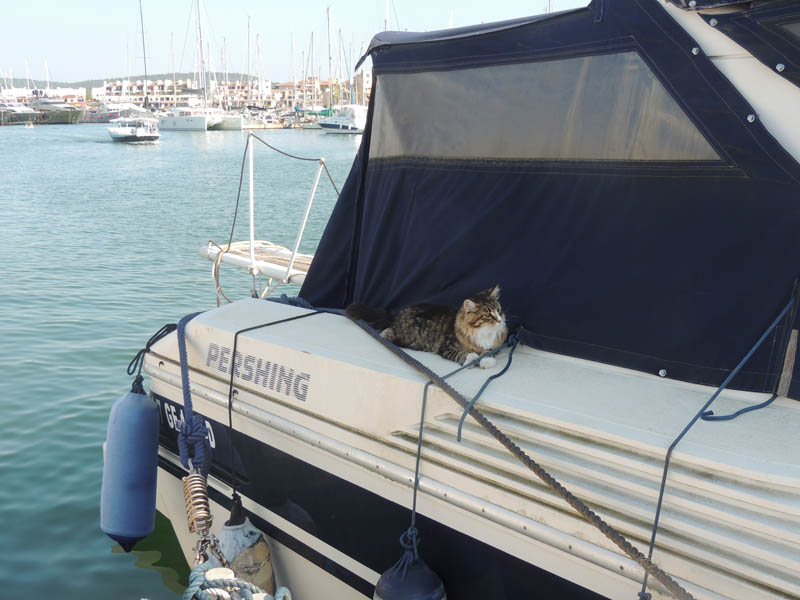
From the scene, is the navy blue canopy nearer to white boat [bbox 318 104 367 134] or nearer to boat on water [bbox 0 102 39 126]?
white boat [bbox 318 104 367 134]

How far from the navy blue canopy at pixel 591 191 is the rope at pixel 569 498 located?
0.77 meters

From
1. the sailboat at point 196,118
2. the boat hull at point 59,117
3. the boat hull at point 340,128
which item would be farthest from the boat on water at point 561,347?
the boat hull at point 59,117

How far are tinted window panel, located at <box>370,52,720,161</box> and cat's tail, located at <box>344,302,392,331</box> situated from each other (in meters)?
0.92

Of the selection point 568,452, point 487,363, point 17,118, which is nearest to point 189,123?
point 17,118

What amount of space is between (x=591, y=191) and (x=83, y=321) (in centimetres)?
854

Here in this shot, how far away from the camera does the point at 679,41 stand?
9.16ft

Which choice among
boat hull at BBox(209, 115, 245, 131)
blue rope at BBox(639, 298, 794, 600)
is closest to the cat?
blue rope at BBox(639, 298, 794, 600)

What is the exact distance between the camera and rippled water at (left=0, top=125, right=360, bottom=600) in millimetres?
4801

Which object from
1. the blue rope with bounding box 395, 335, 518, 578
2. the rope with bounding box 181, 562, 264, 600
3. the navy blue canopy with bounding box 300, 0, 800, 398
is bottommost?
the rope with bounding box 181, 562, 264, 600

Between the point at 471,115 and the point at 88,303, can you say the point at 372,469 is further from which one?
the point at 88,303

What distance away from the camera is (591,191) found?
3.16 meters

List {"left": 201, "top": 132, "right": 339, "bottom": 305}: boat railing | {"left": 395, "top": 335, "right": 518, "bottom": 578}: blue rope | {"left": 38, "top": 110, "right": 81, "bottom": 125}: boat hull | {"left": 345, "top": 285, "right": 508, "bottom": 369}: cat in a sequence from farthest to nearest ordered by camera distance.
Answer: {"left": 38, "top": 110, "right": 81, "bottom": 125}: boat hull
{"left": 201, "top": 132, "right": 339, "bottom": 305}: boat railing
{"left": 345, "top": 285, "right": 508, "bottom": 369}: cat
{"left": 395, "top": 335, "right": 518, "bottom": 578}: blue rope

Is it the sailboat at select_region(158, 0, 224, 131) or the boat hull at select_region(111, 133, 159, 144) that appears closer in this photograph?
the boat hull at select_region(111, 133, 159, 144)

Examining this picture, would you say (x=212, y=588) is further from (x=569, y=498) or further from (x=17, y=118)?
(x=17, y=118)
